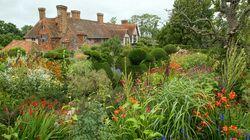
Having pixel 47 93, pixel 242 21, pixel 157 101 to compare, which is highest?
pixel 242 21

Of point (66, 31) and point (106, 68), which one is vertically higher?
point (66, 31)

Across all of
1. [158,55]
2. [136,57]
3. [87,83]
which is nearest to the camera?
[87,83]

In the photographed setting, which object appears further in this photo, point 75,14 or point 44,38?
point 75,14

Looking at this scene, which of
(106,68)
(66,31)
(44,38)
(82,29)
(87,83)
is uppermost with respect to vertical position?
(82,29)

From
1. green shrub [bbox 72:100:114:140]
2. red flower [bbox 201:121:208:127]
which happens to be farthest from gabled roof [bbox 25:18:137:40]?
green shrub [bbox 72:100:114:140]

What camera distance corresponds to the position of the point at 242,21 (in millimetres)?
8875

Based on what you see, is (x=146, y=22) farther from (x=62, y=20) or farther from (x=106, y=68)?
(x=106, y=68)

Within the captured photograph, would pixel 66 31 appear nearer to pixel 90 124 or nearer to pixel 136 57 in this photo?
pixel 136 57

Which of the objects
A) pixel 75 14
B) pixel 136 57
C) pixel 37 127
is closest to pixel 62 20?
pixel 75 14

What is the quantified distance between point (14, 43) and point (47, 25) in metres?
4.84

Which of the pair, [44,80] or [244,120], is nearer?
[244,120]

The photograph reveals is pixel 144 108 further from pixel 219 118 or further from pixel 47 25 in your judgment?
pixel 47 25

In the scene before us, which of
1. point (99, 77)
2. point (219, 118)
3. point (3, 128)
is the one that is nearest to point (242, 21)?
point (99, 77)

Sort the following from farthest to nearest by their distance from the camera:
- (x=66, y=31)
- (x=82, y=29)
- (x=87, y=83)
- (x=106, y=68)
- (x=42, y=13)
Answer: (x=42, y=13) < (x=82, y=29) < (x=66, y=31) < (x=106, y=68) < (x=87, y=83)
